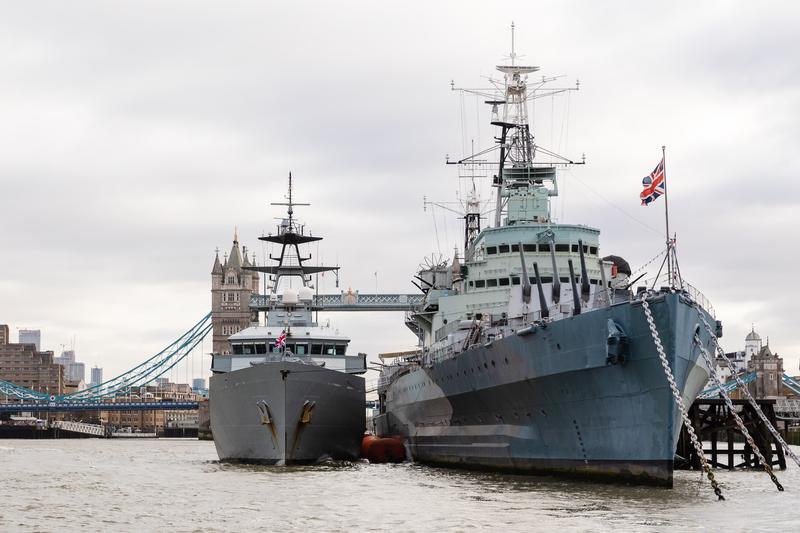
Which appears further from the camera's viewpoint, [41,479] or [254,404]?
[254,404]

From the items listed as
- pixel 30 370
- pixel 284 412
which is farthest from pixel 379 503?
pixel 30 370

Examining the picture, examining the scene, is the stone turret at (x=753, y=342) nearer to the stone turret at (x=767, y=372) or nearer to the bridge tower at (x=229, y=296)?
the stone turret at (x=767, y=372)

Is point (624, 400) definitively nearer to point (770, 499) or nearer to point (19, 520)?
point (770, 499)

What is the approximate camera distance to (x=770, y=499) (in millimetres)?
22625

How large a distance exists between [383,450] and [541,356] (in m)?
16.3

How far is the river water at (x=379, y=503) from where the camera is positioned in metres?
18.2

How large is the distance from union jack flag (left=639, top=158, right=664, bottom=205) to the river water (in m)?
6.31

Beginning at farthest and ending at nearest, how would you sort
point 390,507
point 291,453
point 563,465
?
point 291,453 → point 563,465 → point 390,507

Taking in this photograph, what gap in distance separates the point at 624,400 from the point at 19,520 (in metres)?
12.4

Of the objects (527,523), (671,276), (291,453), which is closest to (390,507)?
(527,523)

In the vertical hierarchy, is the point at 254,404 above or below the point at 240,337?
below

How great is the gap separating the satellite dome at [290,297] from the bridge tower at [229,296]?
92103mm

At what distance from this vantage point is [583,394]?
79.5 ft

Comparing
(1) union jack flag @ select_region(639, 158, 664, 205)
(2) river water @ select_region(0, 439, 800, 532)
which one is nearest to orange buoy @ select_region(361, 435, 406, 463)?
(2) river water @ select_region(0, 439, 800, 532)
